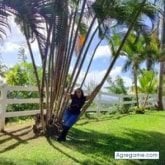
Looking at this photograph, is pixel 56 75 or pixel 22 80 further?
pixel 22 80

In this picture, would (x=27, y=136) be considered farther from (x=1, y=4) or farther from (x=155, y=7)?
(x=155, y=7)

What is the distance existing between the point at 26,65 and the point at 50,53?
966 centimetres

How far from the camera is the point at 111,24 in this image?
48.5 feet

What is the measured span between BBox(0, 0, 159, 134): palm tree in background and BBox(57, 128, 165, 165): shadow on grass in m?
0.97

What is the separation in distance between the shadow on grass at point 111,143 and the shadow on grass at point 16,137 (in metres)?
1.08

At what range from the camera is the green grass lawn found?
32.3 ft

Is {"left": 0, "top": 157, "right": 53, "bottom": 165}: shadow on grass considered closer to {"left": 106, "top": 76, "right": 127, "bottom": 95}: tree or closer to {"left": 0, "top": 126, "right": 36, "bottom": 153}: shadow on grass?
{"left": 0, "top": 126, "right": 36, "bottom": 153}: shadow on grass

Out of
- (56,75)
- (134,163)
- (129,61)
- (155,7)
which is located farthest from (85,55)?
(129,61)

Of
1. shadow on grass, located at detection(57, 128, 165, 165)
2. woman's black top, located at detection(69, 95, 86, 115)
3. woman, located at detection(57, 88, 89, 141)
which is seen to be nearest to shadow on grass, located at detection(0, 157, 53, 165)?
shadow on grass, located at detection(57, 128, 165, 165)

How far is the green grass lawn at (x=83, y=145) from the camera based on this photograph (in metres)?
9.83

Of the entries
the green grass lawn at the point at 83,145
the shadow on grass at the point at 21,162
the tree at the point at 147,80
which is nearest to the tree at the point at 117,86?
the tree at the point at 147,80

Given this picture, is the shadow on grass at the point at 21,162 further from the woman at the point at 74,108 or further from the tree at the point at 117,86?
the tree at the point at 117,86

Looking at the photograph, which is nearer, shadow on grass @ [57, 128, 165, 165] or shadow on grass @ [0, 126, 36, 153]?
shadow on grass @ [57, 128, 165, 165]

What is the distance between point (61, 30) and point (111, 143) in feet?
10.4
